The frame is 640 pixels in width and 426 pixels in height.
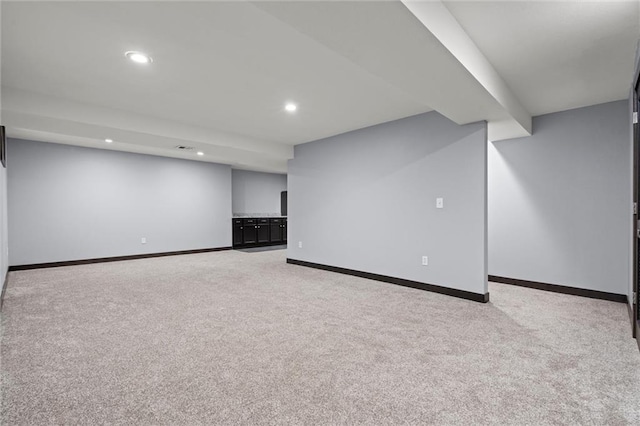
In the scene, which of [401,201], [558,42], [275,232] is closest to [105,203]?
[275,232]

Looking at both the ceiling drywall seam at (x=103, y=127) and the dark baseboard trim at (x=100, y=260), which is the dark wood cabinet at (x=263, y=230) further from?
the ceiling drywall seam at (x=103, y=127)

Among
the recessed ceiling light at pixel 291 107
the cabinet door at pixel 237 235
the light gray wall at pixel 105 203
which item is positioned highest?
the recessed ceiling light at pixel 291 107

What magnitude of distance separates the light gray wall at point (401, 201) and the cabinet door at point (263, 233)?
341 centimetres

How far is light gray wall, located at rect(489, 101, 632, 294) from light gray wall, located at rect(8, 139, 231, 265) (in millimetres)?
6190

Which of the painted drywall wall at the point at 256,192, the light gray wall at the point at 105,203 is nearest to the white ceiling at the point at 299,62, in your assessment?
the light gray wall at the point at 105,203

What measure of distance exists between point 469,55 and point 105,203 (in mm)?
6608

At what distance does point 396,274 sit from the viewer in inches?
169

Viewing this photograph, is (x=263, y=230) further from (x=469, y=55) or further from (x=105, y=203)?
(x=469, y=55)

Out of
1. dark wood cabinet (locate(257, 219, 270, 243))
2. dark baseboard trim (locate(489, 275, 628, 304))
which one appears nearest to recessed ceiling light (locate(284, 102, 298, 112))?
dark baseboard trim (locate(489, 275, 628, 304))

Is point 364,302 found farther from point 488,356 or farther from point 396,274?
point 488,356

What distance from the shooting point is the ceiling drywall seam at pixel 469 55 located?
175 cm

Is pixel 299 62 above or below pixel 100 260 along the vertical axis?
above

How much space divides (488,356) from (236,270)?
13.2 ft

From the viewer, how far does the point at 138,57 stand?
A: 2512 millimetres
